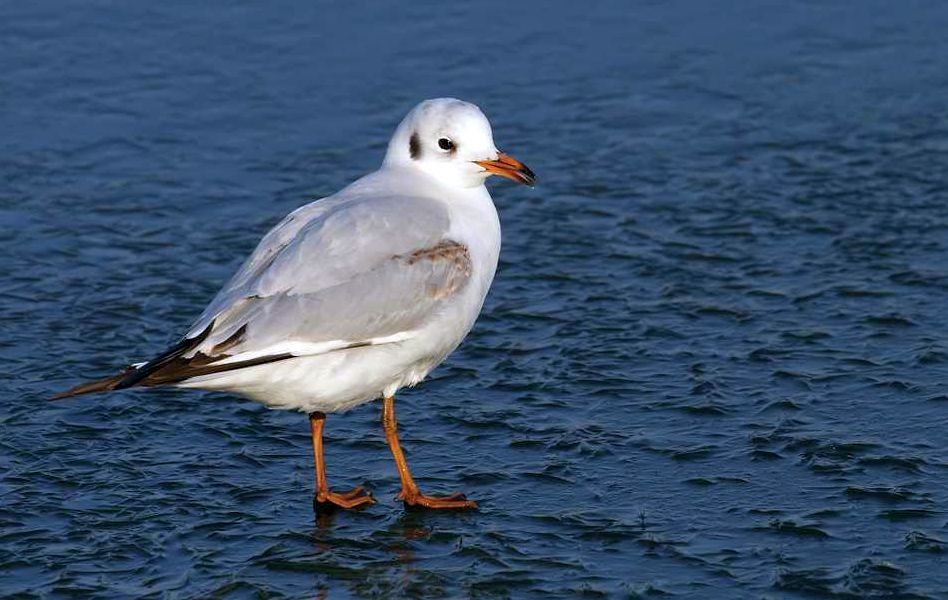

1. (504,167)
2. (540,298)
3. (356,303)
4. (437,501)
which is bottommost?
(437,501)

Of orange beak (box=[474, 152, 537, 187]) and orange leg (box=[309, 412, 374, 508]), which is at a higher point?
orange beak (box=[474, 152, 537, 187])

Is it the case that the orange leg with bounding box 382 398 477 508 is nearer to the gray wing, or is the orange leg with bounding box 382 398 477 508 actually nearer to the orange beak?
the gray wing

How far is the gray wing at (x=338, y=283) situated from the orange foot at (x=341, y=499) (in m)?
0.66

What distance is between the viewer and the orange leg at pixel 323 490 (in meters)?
7.23

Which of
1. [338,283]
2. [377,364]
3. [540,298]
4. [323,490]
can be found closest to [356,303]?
[338,283]

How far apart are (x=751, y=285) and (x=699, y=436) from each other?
2120 mm

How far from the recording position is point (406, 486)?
7.35 metres

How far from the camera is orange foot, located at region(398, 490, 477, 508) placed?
721 centimetres

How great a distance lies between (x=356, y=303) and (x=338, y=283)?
120 millimetres

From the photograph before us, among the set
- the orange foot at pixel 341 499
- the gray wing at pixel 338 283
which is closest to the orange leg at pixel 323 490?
the orange foot at pixel 341 499

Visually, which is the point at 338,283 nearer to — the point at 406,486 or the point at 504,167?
the point at 406,486

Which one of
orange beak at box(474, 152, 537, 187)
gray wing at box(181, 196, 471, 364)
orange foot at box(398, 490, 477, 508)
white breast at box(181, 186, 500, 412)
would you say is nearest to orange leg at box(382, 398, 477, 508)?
orange foot at box(398, 490, 477, 508)

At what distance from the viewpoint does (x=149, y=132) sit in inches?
492

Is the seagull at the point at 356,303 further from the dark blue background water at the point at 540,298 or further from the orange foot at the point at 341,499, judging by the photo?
the dark blue background water at the point at 540,298
